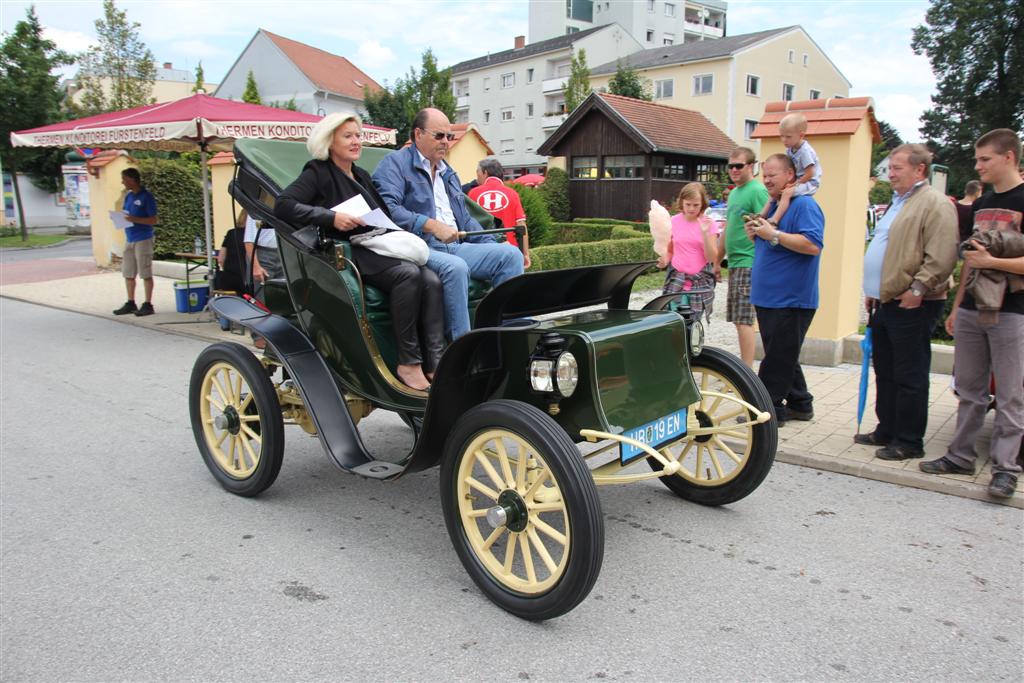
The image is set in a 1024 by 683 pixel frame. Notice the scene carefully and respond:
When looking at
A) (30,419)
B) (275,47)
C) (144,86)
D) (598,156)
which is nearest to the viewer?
(30,419)

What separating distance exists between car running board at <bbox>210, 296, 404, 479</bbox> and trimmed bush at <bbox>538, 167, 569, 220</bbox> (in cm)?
2690

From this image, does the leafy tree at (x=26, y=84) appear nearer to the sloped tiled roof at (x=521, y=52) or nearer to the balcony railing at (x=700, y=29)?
the sloped tiled roof at (x=521, y=52)

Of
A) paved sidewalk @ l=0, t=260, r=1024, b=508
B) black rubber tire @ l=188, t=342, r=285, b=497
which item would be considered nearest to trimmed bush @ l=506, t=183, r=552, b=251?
paved sidewalk @ l=0, t=260, r=1024, b=508

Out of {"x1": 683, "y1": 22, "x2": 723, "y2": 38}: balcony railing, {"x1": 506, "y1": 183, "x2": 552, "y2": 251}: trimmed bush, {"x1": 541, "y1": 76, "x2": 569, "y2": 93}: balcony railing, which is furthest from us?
{"x1": 683, "y1": 22, "x2": 723, "y2": 38}: balcony railing

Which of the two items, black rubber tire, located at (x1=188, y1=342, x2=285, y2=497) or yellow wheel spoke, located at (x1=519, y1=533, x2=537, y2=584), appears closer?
yellow wheel spoke, located at (x1=519, y1=533, x2=537, y2=584)

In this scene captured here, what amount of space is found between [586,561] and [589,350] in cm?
84

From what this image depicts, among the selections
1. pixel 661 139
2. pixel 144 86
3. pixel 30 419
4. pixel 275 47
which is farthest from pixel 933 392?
pixel 275 47

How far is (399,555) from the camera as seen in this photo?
11.8 feet

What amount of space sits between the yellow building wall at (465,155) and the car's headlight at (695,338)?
1404 centimetres

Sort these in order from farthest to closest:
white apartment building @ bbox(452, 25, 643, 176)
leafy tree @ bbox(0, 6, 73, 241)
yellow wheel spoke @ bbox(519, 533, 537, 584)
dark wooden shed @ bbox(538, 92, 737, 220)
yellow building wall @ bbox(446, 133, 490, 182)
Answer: white apartment building @ bbox(452, 25, 643, 176) < dark wooden shed @ bbox(538, 92, 737, 220) < leafy tree @ bbox(0, 6, 73, 241) < yellow building wall @ bbox(446, 133, 490, 182) < yellow wheel spoke @ bbox(519, 533, 537, 584)

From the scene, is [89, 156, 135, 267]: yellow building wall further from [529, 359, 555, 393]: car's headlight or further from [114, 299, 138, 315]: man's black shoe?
[529, 359, 555, 393]: car's headlight

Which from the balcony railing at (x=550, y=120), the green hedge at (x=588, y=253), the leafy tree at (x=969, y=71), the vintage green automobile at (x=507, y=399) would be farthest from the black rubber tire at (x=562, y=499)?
the balcony railing at (x=550, y=120)

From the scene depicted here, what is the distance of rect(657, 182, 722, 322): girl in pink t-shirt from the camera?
19.7 feet

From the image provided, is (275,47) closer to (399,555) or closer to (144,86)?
(144,86)
